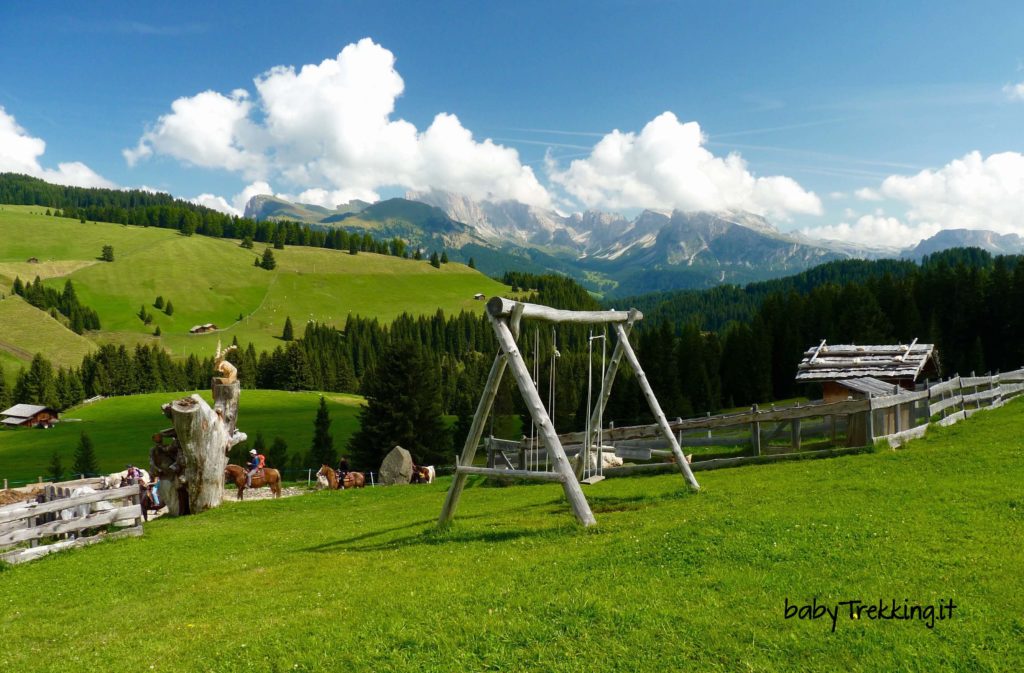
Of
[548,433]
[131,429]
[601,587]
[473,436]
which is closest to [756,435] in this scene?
[548,433]

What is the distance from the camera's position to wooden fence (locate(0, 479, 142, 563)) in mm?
16422

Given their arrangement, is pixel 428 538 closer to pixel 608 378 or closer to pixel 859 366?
pixel 608 378

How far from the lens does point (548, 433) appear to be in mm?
13648

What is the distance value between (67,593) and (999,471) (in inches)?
808

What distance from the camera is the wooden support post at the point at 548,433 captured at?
1342cm

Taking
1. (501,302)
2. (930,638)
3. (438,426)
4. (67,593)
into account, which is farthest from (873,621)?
(438,426)

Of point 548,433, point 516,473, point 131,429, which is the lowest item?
point 131,429

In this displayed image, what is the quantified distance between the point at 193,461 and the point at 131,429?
77127 mm

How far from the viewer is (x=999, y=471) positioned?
13.7 metres

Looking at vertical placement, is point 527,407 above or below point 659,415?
above

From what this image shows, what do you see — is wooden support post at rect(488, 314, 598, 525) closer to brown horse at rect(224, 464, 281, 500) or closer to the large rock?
brown horse at rect(224, 464, 281, 500)

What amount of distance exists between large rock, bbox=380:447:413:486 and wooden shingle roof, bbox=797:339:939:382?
76.1 ft

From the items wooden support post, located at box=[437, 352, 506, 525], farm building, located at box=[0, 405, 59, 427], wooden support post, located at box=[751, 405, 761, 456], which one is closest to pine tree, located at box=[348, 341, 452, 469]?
wooden support post, located at box=[751, 405, 761, 456]

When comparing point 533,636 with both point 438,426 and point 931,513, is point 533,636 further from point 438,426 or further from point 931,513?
point 438,426
